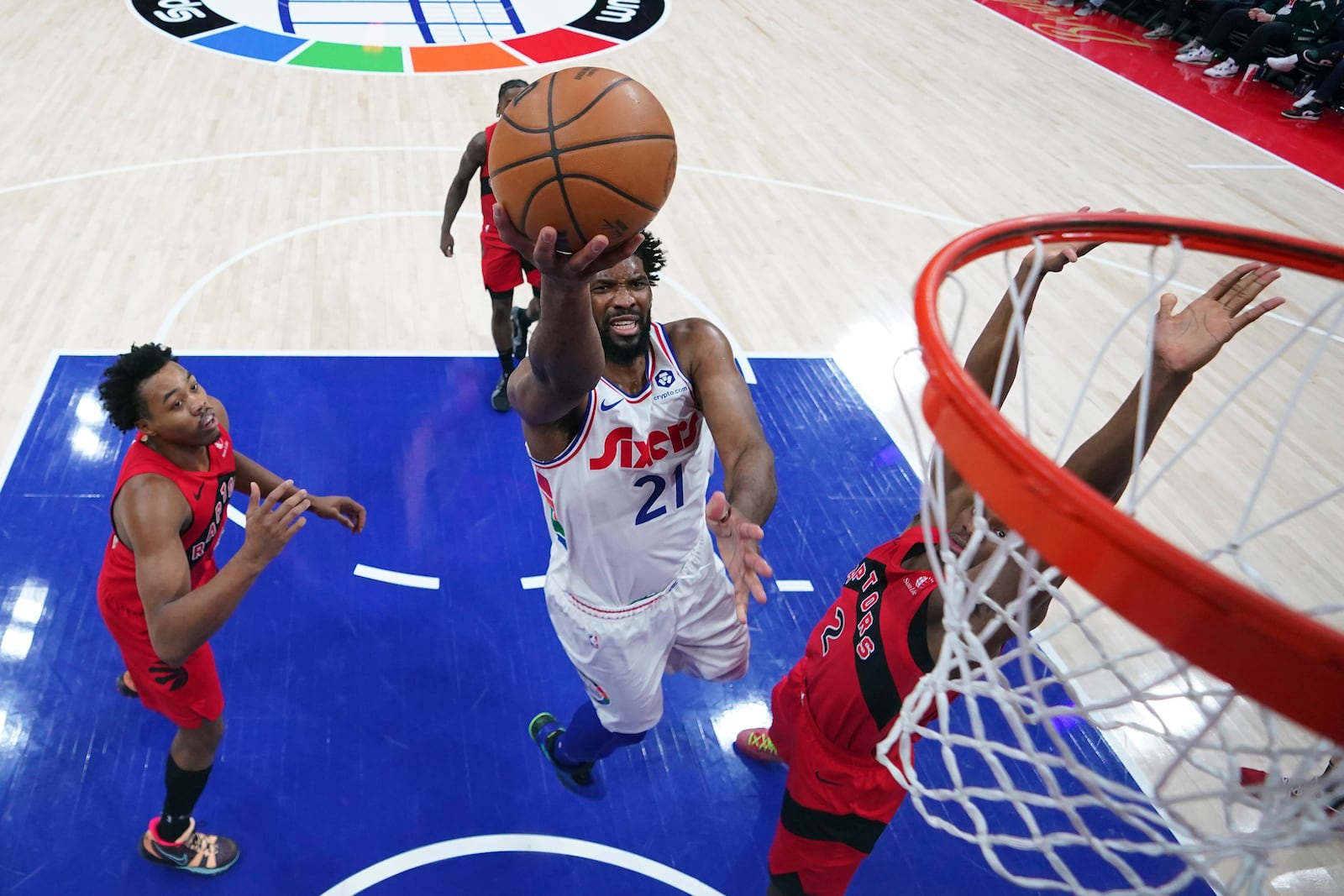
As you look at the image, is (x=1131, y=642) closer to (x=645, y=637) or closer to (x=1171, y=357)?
(x=645, y=637)

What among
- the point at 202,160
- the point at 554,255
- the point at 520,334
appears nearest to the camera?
the point at 554,255

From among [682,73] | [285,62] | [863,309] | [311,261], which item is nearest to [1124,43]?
[682,73]

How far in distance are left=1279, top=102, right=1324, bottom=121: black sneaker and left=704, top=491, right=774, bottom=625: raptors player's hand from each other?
11.9 meters

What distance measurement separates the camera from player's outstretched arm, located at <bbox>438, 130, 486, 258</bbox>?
5160 millimetres

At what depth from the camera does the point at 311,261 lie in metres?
6.77

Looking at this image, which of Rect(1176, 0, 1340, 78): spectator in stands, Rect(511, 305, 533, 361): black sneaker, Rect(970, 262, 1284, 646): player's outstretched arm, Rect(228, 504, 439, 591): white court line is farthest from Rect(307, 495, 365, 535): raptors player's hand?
Rect(1176, 0, 1340, 78): spectator in stands

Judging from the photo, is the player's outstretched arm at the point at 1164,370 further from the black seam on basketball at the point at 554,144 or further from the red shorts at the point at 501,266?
the red shorts at the point at 501,266

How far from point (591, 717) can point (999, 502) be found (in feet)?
7.12

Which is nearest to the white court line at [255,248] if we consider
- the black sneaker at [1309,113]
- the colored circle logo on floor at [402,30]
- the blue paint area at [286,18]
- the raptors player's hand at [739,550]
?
the colored circle logo on floor at [402,30]

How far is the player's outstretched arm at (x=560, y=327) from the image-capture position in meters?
1.97

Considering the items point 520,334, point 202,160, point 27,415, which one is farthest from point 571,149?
point 202,160

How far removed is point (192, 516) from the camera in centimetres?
292

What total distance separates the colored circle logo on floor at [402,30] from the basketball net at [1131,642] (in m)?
7.51

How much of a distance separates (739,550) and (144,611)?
72.1 inches
